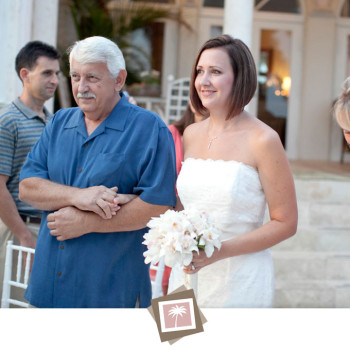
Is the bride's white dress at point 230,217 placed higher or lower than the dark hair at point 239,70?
lower

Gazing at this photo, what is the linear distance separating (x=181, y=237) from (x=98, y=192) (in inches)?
28.0

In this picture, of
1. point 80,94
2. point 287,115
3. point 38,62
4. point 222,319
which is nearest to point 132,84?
point 287,115

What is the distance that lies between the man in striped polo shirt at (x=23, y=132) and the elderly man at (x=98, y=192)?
908 millimetres

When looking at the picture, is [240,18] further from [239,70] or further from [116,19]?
[239,70]

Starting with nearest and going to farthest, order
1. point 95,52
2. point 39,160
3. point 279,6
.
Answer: point 95,52 < point 39,160 < point 279,6

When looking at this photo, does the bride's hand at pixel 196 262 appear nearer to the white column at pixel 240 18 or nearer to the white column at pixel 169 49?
the white column at pixel 240 18

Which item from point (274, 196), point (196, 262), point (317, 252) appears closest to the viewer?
point (196, 262)

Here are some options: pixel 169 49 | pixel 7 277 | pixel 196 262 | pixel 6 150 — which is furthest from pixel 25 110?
pixel 169 49

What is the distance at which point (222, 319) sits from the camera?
76.4 inches

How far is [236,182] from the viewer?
2.39 meters

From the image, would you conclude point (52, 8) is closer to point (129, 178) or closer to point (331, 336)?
point (129, 178)

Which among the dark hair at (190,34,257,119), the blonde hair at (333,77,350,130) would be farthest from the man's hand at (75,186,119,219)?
the blonde hair at (333,77,350,130)

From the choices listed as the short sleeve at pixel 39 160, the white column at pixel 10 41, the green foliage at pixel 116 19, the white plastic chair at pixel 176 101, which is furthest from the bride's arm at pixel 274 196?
the green foliage at pixel 116 19

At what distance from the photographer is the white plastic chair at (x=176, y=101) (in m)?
8.90
